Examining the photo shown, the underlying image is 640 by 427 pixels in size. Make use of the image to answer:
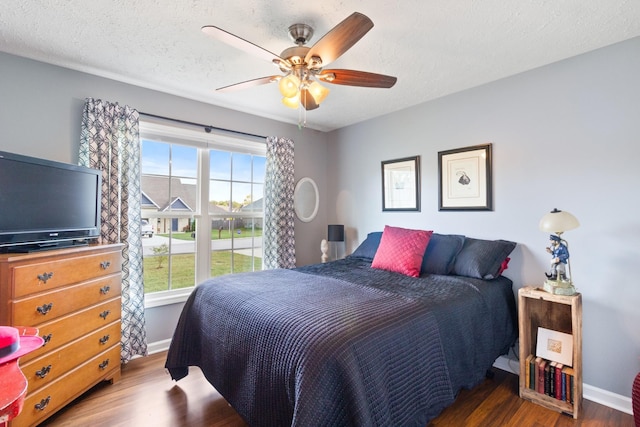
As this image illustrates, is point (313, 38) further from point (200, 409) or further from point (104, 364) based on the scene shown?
point (104, 364)

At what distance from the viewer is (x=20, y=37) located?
78.4 inches

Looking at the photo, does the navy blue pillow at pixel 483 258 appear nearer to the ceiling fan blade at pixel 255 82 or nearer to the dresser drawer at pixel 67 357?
the ceiling fan blade at pixel 255 82

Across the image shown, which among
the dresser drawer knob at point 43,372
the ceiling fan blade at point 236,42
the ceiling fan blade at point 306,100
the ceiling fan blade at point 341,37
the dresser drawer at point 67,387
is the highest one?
the ceiling fan blade at point 236,42

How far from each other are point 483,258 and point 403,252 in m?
0.61

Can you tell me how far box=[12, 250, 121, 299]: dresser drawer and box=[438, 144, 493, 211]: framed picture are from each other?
115 inches

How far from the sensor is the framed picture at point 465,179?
269cm

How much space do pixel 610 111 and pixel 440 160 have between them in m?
1.24

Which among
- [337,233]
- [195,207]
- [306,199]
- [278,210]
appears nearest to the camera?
[195,207]

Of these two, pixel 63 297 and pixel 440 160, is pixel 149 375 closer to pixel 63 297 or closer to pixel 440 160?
pixel 63 297

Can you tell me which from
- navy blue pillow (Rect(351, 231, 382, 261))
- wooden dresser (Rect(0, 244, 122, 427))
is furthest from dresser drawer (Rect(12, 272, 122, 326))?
navy blue pillow (Rect(351, 231, 382, 261))

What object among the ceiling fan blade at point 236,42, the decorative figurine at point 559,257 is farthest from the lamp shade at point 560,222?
the ceiling fan blade at point 236,42

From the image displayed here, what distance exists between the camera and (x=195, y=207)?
3160mm

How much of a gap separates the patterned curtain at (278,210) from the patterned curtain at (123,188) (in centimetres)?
131

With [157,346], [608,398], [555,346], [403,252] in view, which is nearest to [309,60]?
[403,252]
